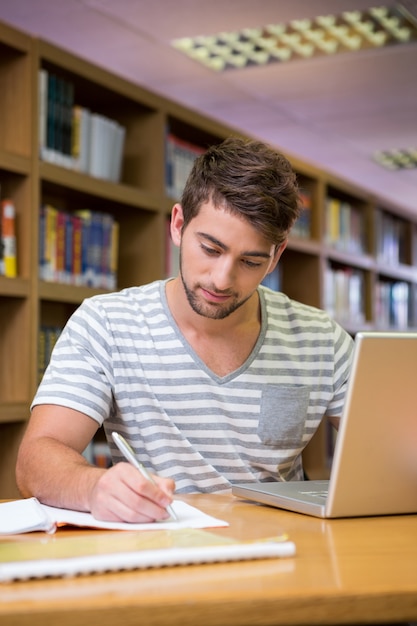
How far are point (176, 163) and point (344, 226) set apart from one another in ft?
6.07

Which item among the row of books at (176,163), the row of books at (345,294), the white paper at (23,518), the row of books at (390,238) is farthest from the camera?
the row of books at (390,238)

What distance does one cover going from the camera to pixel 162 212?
3.24 metres

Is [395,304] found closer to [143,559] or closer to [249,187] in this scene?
[249,187]

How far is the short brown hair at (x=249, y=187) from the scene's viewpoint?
1.50 meters

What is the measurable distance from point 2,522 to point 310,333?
34.4 inches

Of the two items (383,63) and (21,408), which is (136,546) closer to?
(21,408)

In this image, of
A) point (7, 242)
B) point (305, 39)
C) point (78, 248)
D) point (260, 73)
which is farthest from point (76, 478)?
point (260, 73)

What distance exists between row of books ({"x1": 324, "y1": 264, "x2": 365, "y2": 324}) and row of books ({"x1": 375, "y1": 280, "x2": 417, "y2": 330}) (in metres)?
0.27

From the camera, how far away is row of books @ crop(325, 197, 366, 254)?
15.9 ft

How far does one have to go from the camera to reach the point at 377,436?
112 cm

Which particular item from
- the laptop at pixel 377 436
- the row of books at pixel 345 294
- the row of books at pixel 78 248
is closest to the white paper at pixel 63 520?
the laptop at pixel 377 436

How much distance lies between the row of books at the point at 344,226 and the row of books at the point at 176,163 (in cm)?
147

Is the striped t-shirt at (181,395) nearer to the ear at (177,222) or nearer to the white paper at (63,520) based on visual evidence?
the ear at (177,222)

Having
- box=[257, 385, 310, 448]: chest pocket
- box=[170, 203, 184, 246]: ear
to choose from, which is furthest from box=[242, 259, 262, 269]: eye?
box=[257, 385, 310, 448]: chest pocket
